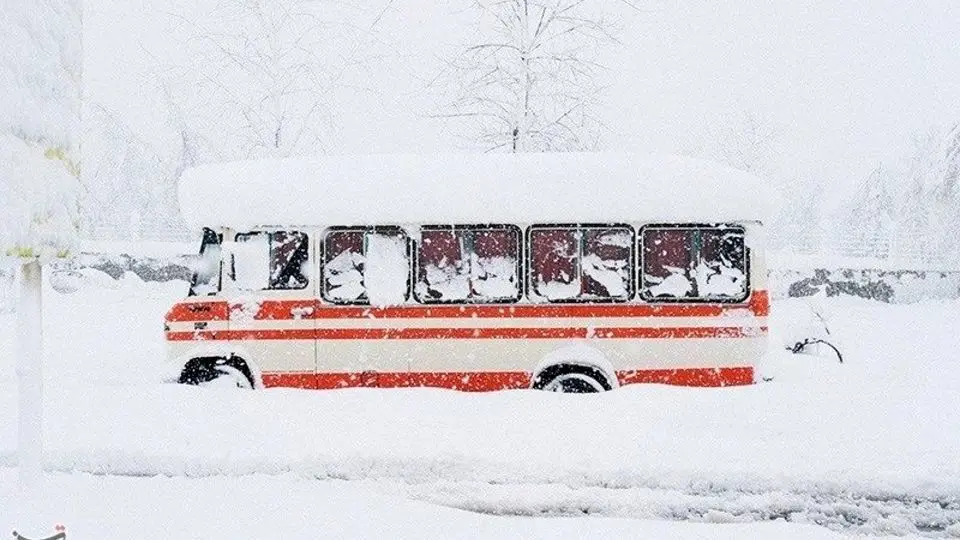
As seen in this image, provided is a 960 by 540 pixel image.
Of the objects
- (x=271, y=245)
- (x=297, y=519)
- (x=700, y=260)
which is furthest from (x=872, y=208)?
(x=297, y=519)

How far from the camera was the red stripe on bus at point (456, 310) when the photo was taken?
8711 mm

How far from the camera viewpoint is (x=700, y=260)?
8.77 metres

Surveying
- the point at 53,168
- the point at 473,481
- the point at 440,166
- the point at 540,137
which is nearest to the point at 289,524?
the point at 473,481

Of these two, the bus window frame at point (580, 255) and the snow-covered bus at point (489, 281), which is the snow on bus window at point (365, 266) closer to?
the snow-covered bus at point (489, 281)

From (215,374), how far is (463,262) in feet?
10.1

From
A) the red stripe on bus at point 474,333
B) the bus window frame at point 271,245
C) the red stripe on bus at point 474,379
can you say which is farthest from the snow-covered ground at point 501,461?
the bus window frame at point 271,245

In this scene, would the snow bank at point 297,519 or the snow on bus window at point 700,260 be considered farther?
the snow on bus window at point 700,260

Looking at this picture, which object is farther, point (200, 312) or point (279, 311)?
point (200, 312)

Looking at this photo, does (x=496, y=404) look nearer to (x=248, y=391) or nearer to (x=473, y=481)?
(x=473, y=481)

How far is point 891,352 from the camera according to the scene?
608 inches

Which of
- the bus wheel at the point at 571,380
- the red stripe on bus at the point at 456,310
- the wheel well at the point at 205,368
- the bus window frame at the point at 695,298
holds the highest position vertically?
the bus window frame at the point at 695,298

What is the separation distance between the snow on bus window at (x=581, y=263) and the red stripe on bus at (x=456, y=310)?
0.17 m

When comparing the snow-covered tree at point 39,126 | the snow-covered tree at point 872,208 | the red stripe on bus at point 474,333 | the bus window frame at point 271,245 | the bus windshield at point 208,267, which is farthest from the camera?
the snow-covered tree at point 872,208

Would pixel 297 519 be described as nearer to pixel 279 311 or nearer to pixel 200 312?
pixel 279 311
